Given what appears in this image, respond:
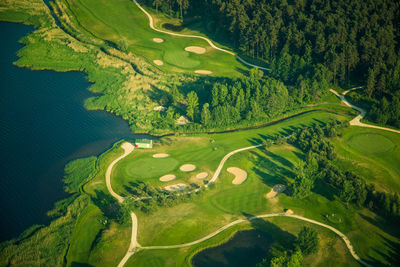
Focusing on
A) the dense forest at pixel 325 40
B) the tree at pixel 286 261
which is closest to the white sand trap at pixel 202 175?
the tree at pixel 286 261

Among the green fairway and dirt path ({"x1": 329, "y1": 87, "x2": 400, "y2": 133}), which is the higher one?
dirt path ({"x1": 329, "y1": 87, "x2": 400, "y2": 133})

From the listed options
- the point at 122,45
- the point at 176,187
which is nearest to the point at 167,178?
the point at 176,187

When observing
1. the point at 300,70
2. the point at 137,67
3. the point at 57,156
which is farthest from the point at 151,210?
the point at 300,70

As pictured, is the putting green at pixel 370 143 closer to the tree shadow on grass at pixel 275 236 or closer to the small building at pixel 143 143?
the tree shadow on grass at pixel 275 236

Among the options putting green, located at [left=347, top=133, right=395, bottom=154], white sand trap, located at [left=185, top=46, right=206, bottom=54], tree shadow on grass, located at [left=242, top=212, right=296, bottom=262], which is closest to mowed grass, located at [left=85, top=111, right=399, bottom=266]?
tree shadow on grass, located at [left=242, top=212, right=296, bottom=262]

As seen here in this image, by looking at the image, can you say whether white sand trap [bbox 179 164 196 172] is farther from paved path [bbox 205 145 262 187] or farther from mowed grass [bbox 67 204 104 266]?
mowed grass [bbox 67 204 104 266]

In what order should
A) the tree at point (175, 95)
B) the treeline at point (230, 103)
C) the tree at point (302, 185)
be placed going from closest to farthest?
the tree at point (302, 185), the treeline at point (230, 103), the tree at point (175, 95)

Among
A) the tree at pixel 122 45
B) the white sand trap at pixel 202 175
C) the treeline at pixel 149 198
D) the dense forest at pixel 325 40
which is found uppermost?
the dense forest at pixel 325 40
